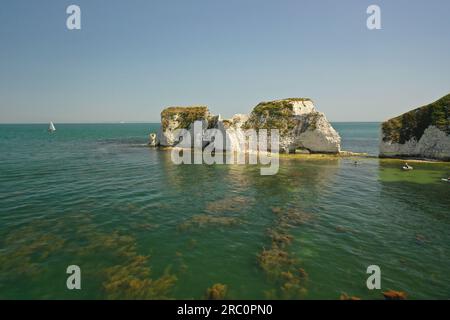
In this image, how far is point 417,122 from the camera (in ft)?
180

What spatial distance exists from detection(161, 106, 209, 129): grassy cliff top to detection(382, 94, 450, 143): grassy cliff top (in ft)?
158

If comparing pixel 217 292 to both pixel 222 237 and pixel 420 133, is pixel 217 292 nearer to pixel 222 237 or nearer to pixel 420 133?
pixel 222 237

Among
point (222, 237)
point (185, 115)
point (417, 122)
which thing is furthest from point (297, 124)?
point (222, 237)

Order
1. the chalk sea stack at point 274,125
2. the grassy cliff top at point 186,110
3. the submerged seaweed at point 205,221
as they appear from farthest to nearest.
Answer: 1. the grassy cliff top at point 186,110
2. the chalk sea stack at point 274,125
3. the submerged seaweed at point 205,221

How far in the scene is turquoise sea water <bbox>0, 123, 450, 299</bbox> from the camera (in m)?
13.2

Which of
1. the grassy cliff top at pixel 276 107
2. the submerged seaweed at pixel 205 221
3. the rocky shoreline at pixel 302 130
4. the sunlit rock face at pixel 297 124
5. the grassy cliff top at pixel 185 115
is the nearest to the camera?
the submerged seaweed at pixel 205 221

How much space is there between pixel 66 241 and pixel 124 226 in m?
4.07

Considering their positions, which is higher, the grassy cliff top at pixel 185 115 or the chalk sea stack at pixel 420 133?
the grassy cliff top at pixel 185 115

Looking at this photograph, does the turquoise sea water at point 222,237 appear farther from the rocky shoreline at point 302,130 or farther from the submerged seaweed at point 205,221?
the rocky shoreline at point 302,130

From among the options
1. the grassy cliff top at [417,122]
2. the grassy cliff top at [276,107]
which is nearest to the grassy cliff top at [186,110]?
the grassy cliff top at [276,107]

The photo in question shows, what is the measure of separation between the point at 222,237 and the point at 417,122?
188 ft

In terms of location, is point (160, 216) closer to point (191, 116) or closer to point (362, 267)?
point (362, 267)

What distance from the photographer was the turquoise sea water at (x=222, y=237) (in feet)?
43.4
